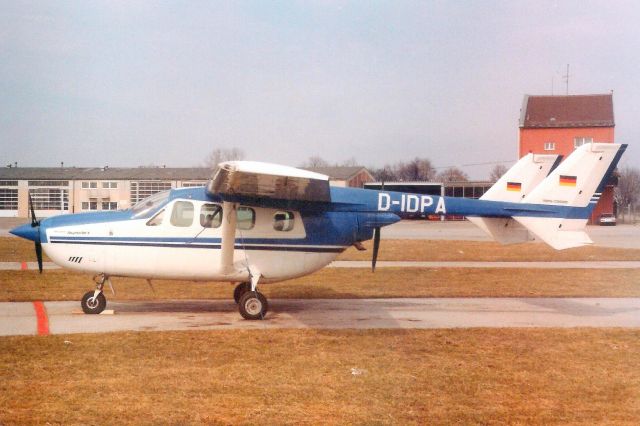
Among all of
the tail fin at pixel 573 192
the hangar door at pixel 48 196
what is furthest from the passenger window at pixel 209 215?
the hangar door at pixel 48 196

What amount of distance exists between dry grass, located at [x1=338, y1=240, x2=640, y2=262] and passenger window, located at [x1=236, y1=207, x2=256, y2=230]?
13511mm

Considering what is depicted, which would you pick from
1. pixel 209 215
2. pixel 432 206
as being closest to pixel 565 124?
pixel 432 206

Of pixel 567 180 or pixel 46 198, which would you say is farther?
pixel 46 198

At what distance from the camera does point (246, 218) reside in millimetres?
13469

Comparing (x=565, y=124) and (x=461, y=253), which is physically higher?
(x=565, y=124)

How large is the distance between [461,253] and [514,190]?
13.3 m

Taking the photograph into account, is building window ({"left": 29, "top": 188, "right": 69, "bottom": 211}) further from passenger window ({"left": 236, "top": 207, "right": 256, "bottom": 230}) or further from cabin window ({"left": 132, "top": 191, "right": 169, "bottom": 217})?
passenger window ({"left": 236, "top": 207, "right": 256, "bottom": 230})

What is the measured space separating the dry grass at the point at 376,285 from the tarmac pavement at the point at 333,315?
88 cm

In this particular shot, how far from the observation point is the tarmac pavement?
1245 cm

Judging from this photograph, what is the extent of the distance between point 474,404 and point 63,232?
8932mm

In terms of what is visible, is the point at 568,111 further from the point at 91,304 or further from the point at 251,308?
the point at 91,304

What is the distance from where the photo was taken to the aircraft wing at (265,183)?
11297mm

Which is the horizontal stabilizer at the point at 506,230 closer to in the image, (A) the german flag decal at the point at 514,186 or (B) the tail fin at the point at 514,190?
(B) the tail fin at the point at 514,190

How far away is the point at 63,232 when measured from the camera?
42.7 ft
